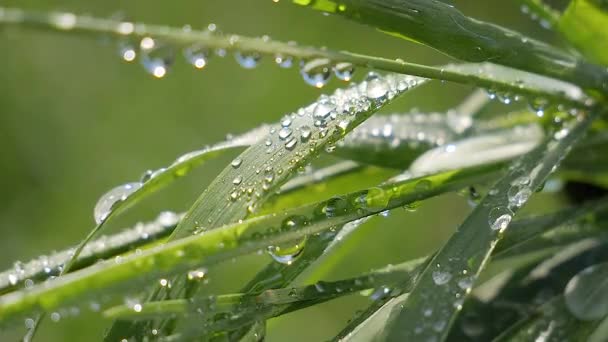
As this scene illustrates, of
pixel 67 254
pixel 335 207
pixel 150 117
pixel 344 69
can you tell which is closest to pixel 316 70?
pixel 344 69

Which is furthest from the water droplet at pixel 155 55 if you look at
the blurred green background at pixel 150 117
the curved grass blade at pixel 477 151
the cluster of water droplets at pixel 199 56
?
the blurred green background at pixel 150 117

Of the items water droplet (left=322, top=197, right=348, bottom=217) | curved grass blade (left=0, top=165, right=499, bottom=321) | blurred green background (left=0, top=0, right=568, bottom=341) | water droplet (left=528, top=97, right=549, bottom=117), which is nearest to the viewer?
curved grass blade (left=0, top=165, right=499, bottom=321)

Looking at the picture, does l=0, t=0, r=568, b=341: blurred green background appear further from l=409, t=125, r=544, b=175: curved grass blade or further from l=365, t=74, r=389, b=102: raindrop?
l=365, t=74, r=389, b=102: raindrop

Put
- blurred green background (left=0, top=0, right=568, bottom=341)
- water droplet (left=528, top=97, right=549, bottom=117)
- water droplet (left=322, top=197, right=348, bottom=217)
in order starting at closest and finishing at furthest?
water droplet (left=322, top=197, right=348, bottom=217)
water droplet (left=528, top=97, right=549, bottom=117)
blurred green background (left=0, top=0, right=568, bottom=341)

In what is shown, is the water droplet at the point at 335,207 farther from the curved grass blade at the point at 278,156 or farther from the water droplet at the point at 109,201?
the water droplet at the point at 109,201

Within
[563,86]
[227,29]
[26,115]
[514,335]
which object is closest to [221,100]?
[227,29]

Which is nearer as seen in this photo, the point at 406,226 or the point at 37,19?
the point at 37,19

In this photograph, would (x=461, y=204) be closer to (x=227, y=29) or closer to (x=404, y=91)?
(x=227, y=29)

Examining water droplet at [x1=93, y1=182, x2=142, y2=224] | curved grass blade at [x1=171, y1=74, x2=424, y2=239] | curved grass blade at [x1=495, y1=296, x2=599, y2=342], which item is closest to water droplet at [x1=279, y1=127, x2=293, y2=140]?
curved grass blade at [x1=171, y1=74, x2=424, y2=239]
